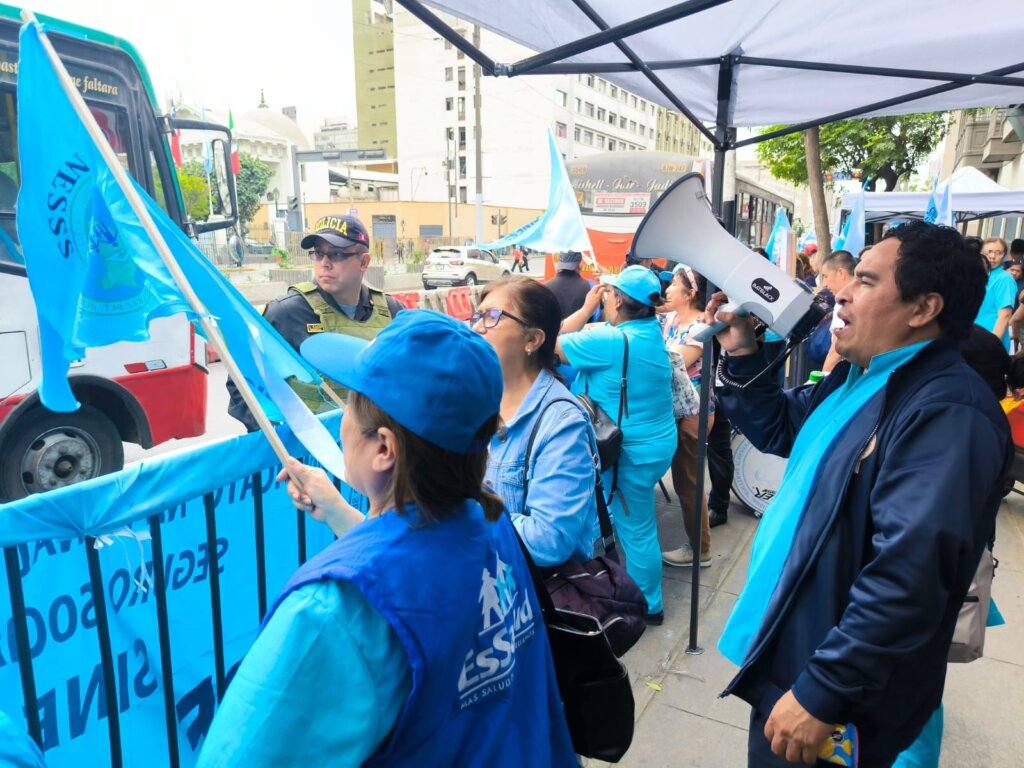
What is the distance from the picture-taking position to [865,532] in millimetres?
1619

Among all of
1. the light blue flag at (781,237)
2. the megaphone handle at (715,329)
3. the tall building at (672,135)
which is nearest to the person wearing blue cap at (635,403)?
the megaphone handle at (715,329)

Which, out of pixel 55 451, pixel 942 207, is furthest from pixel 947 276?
pixel 942 207

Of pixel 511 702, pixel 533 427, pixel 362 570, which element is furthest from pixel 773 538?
pixel 362 570

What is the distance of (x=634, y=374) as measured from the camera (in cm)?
364

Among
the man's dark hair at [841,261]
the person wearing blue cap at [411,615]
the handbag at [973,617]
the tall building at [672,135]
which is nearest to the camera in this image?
the person wearing blue cap at [411,615]

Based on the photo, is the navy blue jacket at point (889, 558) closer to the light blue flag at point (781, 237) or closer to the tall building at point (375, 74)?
the light blue flag at point (781, 237)

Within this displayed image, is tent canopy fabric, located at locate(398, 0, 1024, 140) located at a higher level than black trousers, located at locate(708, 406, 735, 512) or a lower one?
higher

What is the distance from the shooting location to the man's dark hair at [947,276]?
1671 mm

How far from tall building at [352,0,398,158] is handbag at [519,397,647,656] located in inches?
3665

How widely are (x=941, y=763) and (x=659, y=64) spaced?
10.3 feet

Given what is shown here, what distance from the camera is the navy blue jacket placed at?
1.47 m

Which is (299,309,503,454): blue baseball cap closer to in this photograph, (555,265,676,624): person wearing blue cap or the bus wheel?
(555,265,676,624): person wearing blue cap

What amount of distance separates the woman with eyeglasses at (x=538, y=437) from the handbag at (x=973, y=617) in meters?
1.08

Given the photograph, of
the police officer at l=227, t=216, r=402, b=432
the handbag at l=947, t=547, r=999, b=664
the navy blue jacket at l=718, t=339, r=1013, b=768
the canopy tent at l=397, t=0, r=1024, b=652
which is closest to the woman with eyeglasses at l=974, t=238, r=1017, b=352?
the canopy tent at l=397, t=0, r=1024, b=652
